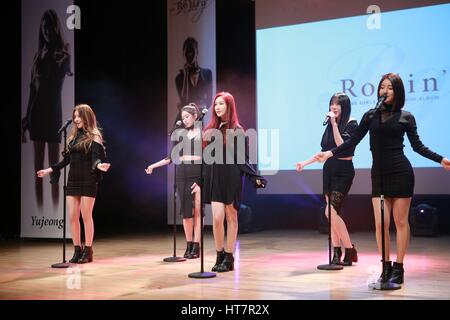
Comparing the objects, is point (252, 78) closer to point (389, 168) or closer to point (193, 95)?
point (193, 95)

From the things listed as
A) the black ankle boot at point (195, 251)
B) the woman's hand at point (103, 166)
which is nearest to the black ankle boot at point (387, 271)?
the black ankle boot at point (195, 251)

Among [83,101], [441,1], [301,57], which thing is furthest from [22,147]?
[441,1]

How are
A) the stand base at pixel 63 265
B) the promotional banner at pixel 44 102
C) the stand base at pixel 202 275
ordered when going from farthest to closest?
the promotional banner at pixel 44 102
the stand base at pixel 63 265
the stand base at pixel 202 275

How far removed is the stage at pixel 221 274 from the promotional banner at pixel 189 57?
2.58 meters

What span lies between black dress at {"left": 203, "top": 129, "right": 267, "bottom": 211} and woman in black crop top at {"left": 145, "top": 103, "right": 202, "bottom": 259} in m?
0.94

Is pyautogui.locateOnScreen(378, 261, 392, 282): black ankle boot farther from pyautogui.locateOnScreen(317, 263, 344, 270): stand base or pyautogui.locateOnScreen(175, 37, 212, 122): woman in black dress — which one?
pyautogui.locateOnScreen(175, 37, 212, 122): woman in black dress

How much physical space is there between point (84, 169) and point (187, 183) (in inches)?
41.7

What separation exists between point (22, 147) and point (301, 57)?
4.15 meters

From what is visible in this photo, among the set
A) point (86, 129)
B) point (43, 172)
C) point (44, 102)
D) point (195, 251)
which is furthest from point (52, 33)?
point (195, 251)


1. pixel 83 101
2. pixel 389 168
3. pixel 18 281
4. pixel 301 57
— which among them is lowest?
pixel 18 281

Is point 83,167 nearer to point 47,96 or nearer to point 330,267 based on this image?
point 47,96

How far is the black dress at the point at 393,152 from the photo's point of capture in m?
3.87

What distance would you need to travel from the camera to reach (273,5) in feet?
27.6

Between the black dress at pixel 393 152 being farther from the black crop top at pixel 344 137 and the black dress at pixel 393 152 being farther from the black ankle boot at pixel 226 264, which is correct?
the black ankle boot at pixel 226 264
